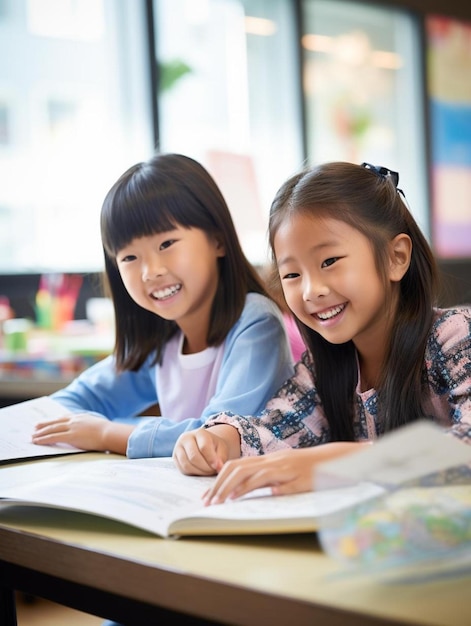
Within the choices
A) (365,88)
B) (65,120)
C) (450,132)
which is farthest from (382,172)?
(450,132)

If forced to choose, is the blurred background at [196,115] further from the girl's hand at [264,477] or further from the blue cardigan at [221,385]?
the girl's hand at [264,477]

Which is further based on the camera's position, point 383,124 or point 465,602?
point 383,124

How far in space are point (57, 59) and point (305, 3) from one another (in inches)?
61.8

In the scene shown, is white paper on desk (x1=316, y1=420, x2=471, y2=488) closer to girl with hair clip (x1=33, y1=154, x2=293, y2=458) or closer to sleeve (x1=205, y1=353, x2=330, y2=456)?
sleeve (x1=205, y1=353, x2=330, y2=456)

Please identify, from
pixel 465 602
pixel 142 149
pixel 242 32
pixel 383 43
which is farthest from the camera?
pixel 383 43

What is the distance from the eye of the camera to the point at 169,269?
125cm

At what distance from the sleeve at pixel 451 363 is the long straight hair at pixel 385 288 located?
0.05 ft

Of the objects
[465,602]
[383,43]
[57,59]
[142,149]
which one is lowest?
[465,602]

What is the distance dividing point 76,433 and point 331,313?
36cm

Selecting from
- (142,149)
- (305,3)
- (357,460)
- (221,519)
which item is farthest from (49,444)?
(305,3)

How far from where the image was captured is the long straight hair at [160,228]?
1.27 meters

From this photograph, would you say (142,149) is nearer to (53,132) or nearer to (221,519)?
(53,132)

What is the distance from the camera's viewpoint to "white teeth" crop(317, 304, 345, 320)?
1005mm

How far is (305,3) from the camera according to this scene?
173 inches
